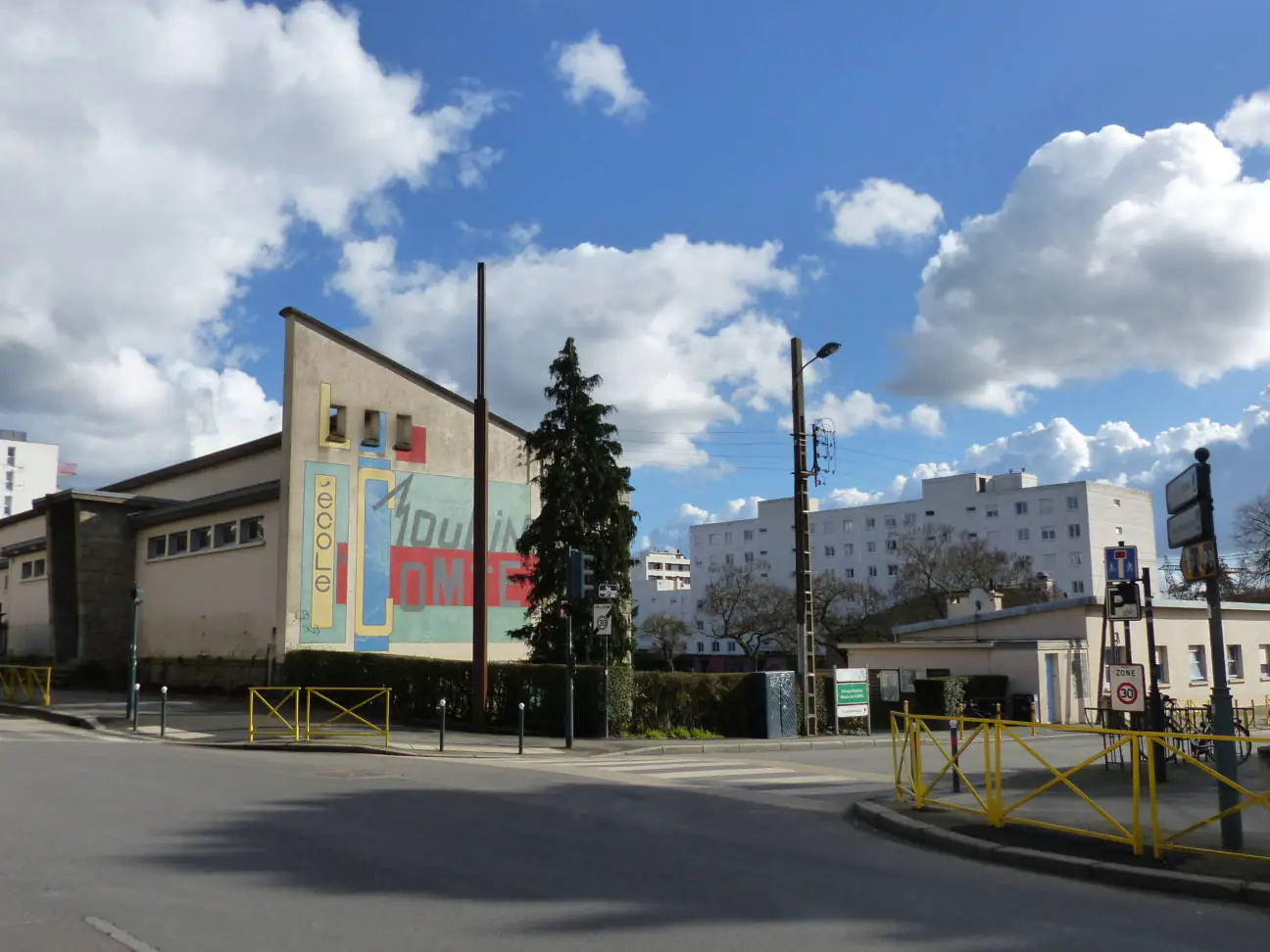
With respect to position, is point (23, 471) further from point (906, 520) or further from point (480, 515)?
point (480, 515)

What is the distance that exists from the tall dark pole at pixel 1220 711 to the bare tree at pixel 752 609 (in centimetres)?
6843

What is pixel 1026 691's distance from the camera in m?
31.5

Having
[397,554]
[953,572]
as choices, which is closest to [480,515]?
[397,554]

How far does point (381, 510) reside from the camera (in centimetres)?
3262

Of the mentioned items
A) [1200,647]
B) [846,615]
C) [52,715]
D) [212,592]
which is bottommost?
[52,715]

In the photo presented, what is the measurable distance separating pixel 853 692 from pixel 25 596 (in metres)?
34.9

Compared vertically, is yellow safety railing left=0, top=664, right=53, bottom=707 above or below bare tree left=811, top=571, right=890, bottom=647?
below

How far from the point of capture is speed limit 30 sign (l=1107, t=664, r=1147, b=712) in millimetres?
13031

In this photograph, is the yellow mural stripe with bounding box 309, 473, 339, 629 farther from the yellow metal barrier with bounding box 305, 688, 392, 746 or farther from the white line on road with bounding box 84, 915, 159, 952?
the white line on road with bounding box 84, 915, 159, 952

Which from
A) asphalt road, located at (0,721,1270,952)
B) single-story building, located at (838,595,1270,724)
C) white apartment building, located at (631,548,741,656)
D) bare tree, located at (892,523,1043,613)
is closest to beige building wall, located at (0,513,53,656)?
single-story building, located at (838,595,1270,724)

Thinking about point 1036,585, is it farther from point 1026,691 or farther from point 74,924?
point 74,924

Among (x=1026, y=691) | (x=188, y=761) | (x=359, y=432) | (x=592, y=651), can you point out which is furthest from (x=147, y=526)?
(x=1026, y=691)

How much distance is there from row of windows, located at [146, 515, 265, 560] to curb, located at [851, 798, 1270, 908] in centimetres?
2506

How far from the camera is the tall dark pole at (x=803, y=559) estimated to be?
25.1m
